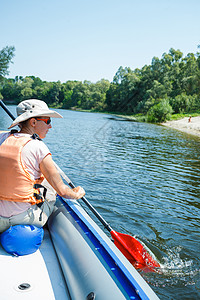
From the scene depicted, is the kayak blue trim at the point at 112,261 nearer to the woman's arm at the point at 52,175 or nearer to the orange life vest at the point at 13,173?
the woman's arm at the point at 52,175

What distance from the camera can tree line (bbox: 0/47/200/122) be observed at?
143 feet

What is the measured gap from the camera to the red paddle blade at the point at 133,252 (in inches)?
130

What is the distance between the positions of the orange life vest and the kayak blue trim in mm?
586

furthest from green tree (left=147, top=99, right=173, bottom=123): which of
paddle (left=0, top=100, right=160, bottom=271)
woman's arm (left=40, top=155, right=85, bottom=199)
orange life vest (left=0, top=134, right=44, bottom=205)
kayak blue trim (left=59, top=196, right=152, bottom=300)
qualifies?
orange life vest (left=0, top=134, right=44, bottom=205)

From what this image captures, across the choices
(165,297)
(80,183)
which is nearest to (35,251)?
(165,297)

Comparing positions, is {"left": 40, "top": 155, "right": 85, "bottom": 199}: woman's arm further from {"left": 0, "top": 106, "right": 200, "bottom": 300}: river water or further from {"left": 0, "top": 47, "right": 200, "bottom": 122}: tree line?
{"left": 0, "top": 47, "right": 200, "bottom": 122}: tree line

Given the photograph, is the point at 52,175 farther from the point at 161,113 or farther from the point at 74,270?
the point at 161,113

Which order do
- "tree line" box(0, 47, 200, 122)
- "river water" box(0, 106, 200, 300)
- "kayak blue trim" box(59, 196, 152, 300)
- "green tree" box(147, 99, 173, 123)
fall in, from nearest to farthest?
"kayak blue trim" box(59, 196, 152, 300) → "river water" box(0, 106, 200, 300) → "green tree" box(147, 99, 173, 123) → "tree line" box(0, 47, 200, 122)

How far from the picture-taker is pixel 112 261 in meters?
1.95

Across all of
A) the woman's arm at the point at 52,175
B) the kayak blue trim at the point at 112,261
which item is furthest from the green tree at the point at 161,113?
the woman's arm at the point at 52,175

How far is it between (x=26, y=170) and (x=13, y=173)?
105mm

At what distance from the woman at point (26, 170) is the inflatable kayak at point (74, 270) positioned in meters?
0.28

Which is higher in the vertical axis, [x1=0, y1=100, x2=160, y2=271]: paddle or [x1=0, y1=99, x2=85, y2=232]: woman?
[x1=0, y1=99, x2=85, y2=232]: woman

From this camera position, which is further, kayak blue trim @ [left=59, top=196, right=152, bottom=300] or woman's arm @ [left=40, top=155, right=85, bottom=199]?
woman's arm @ [left=40, top=155, right=85, bottom=199]
